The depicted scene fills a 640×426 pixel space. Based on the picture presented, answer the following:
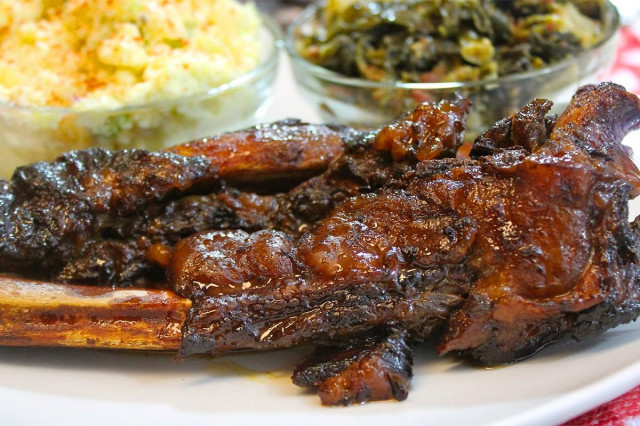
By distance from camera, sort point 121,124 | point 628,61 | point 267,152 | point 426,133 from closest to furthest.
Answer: point 426,133 → point 267,152 → point 121,124 → point 628,61

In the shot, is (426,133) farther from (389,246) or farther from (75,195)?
(75,195)

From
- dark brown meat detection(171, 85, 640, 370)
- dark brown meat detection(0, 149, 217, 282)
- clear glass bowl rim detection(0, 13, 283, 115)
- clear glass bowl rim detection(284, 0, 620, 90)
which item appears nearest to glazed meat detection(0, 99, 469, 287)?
dark brown meat detection(0, 149, 217, 282)

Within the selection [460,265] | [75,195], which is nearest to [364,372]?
[460,265]

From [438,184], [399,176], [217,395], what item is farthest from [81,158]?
[438,184]

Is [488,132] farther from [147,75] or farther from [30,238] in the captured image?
[147,75]

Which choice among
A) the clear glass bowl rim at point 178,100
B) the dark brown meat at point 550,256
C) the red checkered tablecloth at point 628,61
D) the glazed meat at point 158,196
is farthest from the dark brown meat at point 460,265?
the red checkered tablecloth at point 628,61

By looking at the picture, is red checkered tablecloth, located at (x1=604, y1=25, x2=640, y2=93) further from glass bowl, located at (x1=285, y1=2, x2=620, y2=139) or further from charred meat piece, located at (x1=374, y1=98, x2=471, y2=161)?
Answer: charred meat piece, located at (x1=374, y1=98, x2=471, y2=161)

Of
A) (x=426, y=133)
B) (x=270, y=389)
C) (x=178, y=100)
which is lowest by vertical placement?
(x=270, y=389)
